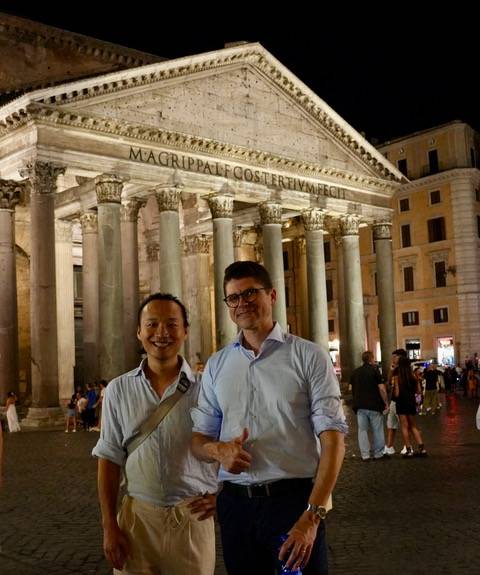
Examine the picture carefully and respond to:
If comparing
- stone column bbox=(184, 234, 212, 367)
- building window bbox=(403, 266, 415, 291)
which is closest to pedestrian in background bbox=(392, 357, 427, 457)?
stone column bbox=(184, 234, 212, 367)

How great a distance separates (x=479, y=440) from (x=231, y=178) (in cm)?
1315

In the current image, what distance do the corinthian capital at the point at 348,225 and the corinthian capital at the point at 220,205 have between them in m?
5.91

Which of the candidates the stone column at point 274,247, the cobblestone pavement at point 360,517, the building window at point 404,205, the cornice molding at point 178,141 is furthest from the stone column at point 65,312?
the building window at point 404,205

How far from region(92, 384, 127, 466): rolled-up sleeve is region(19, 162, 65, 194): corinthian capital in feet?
55.9

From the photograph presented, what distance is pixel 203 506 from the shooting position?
320cm

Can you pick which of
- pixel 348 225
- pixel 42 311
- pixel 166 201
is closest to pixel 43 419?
pixel 42 311

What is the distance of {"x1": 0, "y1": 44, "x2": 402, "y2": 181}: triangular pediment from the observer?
68.9 feet

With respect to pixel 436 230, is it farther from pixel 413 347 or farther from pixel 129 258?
pixel 129 258

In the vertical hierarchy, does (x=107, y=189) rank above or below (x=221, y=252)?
above

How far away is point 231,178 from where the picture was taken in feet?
78.8

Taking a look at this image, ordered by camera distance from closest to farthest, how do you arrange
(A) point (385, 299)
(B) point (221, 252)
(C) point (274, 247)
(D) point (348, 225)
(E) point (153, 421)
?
(E) point (153, 421), (B) point (221, 252), (C) point (274, 247), (D) point (348, 225), (A) point (385, 299)

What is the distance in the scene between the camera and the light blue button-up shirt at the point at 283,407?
9.74 ft

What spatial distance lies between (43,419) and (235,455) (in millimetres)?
17067

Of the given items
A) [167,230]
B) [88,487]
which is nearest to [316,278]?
[167,230]
